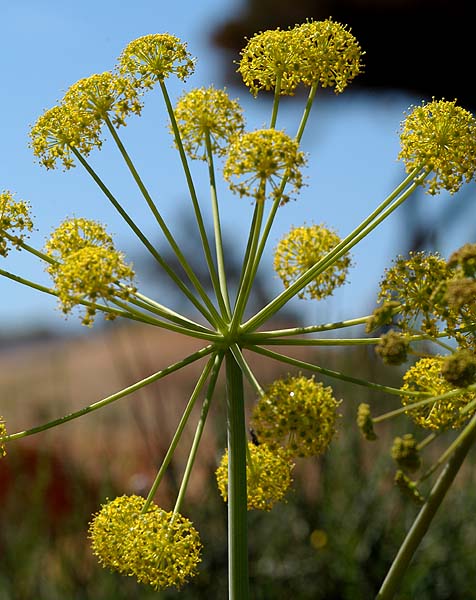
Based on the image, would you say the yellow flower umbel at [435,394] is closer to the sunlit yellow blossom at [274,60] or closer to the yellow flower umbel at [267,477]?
the yellow flower umbel at [267,477]

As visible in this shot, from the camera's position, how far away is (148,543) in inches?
66.5

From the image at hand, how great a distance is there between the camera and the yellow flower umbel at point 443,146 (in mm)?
1806

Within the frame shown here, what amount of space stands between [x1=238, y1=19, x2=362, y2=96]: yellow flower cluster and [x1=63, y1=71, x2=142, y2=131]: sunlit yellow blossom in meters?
0.28

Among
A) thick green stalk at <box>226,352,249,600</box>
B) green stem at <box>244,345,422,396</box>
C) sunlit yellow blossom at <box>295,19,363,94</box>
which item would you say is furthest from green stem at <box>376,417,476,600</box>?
sunlit yellow blossom at <box>295,19,363,94</box>

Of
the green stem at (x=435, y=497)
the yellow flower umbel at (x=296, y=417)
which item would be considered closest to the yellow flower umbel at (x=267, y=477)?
the yellow flower umbel at (x=296, y=417)

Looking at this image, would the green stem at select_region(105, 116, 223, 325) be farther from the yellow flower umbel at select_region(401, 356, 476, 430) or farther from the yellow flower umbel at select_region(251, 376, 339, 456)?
the yellow flower umbel at select_region(401, 356, 476, 430)

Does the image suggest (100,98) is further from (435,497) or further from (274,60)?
(435,497)

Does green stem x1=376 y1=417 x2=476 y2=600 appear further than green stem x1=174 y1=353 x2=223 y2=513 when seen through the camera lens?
No

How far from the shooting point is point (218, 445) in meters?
5.20

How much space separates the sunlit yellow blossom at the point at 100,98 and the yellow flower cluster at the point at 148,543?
85 centimetres

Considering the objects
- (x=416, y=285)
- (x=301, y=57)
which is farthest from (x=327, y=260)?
(x=301, y=57)

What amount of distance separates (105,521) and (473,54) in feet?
59.8

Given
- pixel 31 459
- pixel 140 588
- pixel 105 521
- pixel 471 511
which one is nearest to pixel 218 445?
pixel 140 588

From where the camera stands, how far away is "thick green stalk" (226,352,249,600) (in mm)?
1595
